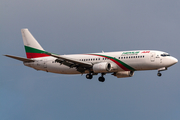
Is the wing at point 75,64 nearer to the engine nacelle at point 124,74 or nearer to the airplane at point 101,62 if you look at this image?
the airplane at point 101,62

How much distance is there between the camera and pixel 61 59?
61312 millimetres

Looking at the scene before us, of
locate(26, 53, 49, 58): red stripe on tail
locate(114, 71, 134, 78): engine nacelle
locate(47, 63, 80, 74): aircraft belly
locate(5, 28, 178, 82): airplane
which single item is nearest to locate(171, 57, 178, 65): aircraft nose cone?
Answer: locate(5, 28, 178, 82): airplane

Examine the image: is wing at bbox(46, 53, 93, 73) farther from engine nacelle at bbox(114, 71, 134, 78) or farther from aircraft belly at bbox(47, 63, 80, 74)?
engine nacelle at bbox(114, 71, 134, 78)

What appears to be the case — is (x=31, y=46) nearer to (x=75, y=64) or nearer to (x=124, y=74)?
(x=75, y=64)

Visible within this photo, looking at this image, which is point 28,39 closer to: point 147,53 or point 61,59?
point 61,59

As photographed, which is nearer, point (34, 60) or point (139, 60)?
point (139, 60)

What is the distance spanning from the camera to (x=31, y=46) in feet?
229

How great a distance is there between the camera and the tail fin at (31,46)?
226 ft

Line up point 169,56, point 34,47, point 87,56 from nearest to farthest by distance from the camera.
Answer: point 169,56, point 87,56, point 34,47

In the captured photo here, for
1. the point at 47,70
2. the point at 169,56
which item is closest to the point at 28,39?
the point at 47,70

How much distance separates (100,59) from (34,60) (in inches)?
550

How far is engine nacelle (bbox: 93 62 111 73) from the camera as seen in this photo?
60.0 metres

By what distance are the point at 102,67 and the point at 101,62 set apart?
74.9 inches

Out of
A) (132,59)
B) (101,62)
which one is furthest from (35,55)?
(132,59)
